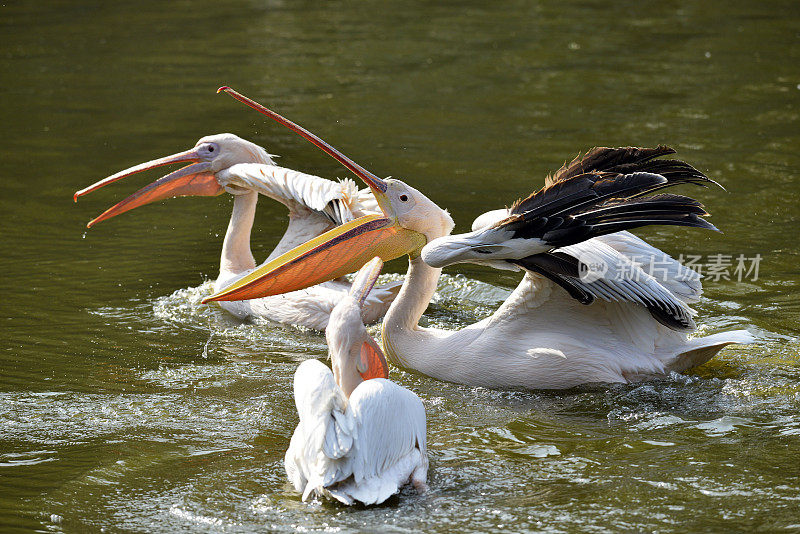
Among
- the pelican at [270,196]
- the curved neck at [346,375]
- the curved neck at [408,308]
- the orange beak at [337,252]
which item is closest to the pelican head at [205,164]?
the pelican at [270,196]

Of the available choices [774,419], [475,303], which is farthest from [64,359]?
[774,419]

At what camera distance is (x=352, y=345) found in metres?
3.86

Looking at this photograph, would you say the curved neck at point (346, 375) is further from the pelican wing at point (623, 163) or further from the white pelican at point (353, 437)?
the pelican wing at point (623, 163)

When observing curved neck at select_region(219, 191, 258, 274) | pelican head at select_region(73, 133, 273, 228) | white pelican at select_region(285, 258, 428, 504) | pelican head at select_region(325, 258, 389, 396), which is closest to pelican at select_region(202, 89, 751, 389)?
pelican head at select_region(325, 258, 389, 396)

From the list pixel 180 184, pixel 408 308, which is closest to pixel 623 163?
pixel 408 308

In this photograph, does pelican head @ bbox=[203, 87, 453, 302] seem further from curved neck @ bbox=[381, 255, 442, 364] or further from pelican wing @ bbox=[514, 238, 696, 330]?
pelican wing @ bbox=[514, 238, 696, 330]

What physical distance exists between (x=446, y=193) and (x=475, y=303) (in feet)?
6.16

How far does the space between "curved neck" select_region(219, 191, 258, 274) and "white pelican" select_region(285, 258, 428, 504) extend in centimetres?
244

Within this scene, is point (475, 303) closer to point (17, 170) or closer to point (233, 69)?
point (17, 170)

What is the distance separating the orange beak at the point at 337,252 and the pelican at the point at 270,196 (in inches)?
24.6

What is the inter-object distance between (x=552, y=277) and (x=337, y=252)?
1.00m

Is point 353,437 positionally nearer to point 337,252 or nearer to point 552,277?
point 552,277

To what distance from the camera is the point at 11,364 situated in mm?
5199

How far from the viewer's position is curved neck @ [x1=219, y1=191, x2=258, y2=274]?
242 inches
